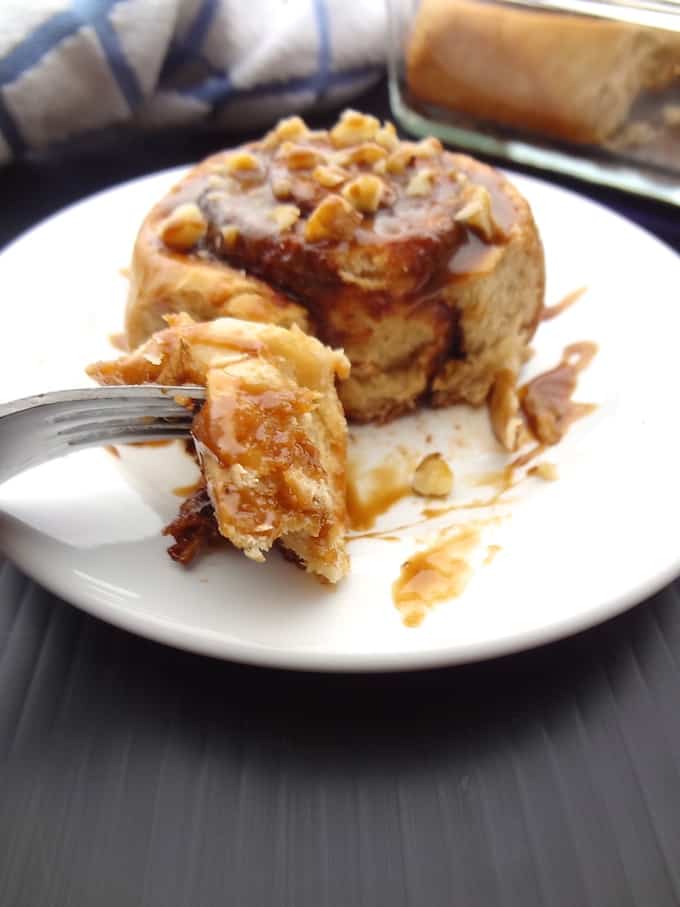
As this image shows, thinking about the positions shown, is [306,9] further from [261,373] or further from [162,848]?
[162,848]

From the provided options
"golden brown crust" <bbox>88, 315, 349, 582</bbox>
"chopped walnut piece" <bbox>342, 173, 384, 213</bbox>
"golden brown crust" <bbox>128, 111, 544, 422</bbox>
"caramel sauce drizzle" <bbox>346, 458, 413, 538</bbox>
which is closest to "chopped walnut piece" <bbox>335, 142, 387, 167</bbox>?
"golden brown crust" <bbox>128, 111, 544, 422</bbox>

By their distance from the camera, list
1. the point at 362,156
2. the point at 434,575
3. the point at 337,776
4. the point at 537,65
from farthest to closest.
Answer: the point at 537,65
the point at 362,156
the point at 434,575
the point at 337,776

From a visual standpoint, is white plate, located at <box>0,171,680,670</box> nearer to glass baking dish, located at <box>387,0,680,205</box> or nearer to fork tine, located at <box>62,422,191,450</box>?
fork tine, located at <box>62,422,191,450</box>

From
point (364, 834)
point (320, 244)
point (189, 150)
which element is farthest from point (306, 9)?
point (364, 834)

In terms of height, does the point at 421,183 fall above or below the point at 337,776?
above

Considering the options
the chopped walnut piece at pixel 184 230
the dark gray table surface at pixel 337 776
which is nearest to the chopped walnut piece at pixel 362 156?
the chopped walnut piece at pixel 184 230

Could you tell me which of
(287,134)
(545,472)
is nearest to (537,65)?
(287,134)

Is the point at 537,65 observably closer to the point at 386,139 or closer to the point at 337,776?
the point at 386,139
